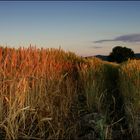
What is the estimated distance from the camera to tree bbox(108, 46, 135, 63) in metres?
14.7

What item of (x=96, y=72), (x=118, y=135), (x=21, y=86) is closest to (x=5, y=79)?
(x=21, y=86)

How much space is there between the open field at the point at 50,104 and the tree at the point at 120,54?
8.35 m

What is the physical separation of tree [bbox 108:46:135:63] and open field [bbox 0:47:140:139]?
329 inches

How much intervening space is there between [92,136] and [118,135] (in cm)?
37

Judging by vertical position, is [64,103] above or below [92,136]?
above

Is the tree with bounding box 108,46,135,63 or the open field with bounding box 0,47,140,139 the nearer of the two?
the open field with bounding box 0,47,140,139

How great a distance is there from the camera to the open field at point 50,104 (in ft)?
14.3

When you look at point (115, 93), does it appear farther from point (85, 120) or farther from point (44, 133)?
point (44, 133)

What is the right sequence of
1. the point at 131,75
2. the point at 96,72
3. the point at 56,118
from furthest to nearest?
the point at 96,72, the point at 131,75, the point at 56,118

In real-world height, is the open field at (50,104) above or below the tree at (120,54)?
below

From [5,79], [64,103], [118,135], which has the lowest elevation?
[118,135]

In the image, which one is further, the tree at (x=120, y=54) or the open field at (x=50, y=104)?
the tree at (x=120, y=54)

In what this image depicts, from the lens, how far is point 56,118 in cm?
469

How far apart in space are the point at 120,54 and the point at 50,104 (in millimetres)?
10417
